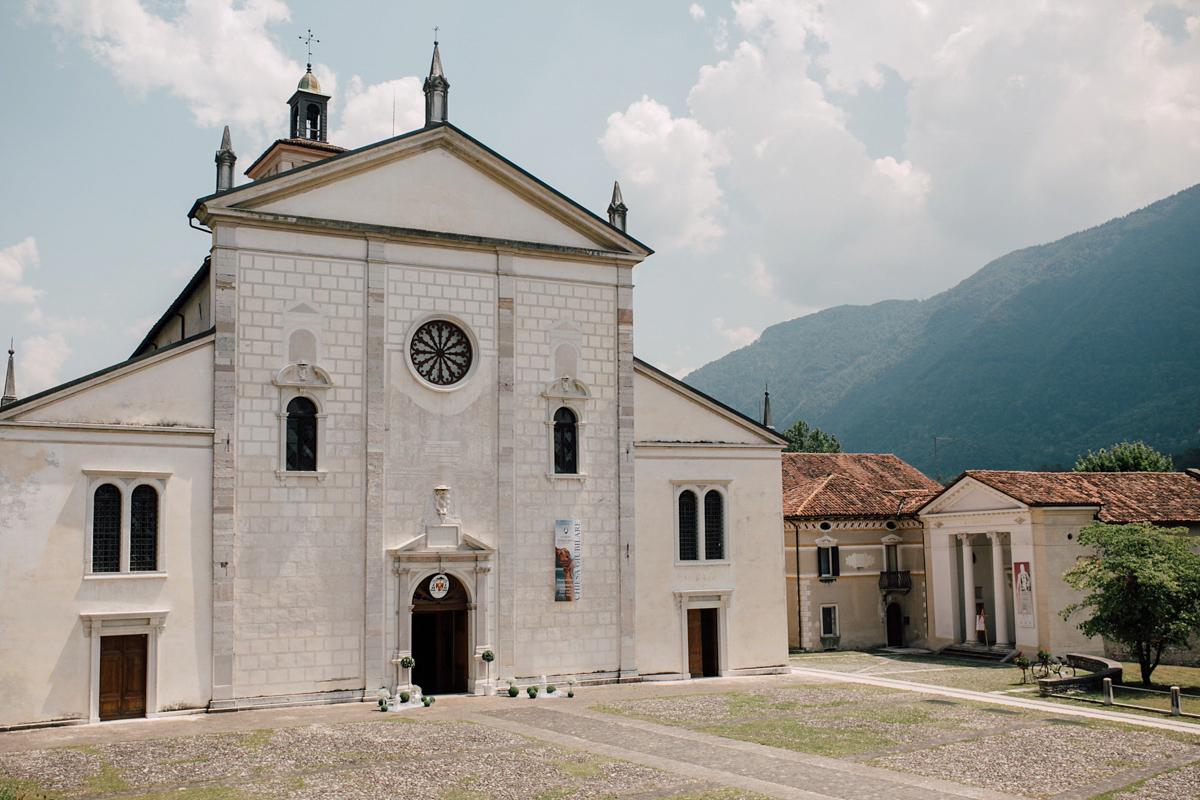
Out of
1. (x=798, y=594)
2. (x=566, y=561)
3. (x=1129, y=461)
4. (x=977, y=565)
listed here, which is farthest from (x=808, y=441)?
(x=566, y=561)

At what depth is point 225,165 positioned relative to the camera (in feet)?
81.1

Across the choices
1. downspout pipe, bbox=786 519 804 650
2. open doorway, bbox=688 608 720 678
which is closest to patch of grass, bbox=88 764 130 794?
open doorway, bbox=688 608 720 678

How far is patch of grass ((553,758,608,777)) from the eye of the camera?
16.0m

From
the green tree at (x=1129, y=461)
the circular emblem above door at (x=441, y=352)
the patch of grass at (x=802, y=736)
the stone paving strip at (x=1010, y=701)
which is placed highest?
the circular emblem above door at (x=441, y=352)

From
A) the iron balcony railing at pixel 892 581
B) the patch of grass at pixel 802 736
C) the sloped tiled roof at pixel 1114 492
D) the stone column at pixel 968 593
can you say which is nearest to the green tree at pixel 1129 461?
the sloped tiled roof at pixel 1114 492

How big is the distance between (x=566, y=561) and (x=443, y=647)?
392cm

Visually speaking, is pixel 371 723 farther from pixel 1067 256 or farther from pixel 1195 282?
pixel 1067 256

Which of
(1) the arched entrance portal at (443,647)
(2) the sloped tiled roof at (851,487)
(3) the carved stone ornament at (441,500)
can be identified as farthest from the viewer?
(2) the sloped tiled roof at (851,487)

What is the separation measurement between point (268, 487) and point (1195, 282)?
572 ft

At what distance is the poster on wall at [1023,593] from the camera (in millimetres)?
32438

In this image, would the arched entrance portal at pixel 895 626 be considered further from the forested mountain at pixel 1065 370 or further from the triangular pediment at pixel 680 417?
the forested mountain at pixel 1065 370

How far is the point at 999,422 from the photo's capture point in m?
154

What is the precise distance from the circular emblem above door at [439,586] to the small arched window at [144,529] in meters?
6.45

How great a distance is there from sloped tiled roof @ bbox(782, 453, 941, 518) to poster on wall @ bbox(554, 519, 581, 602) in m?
13.6
